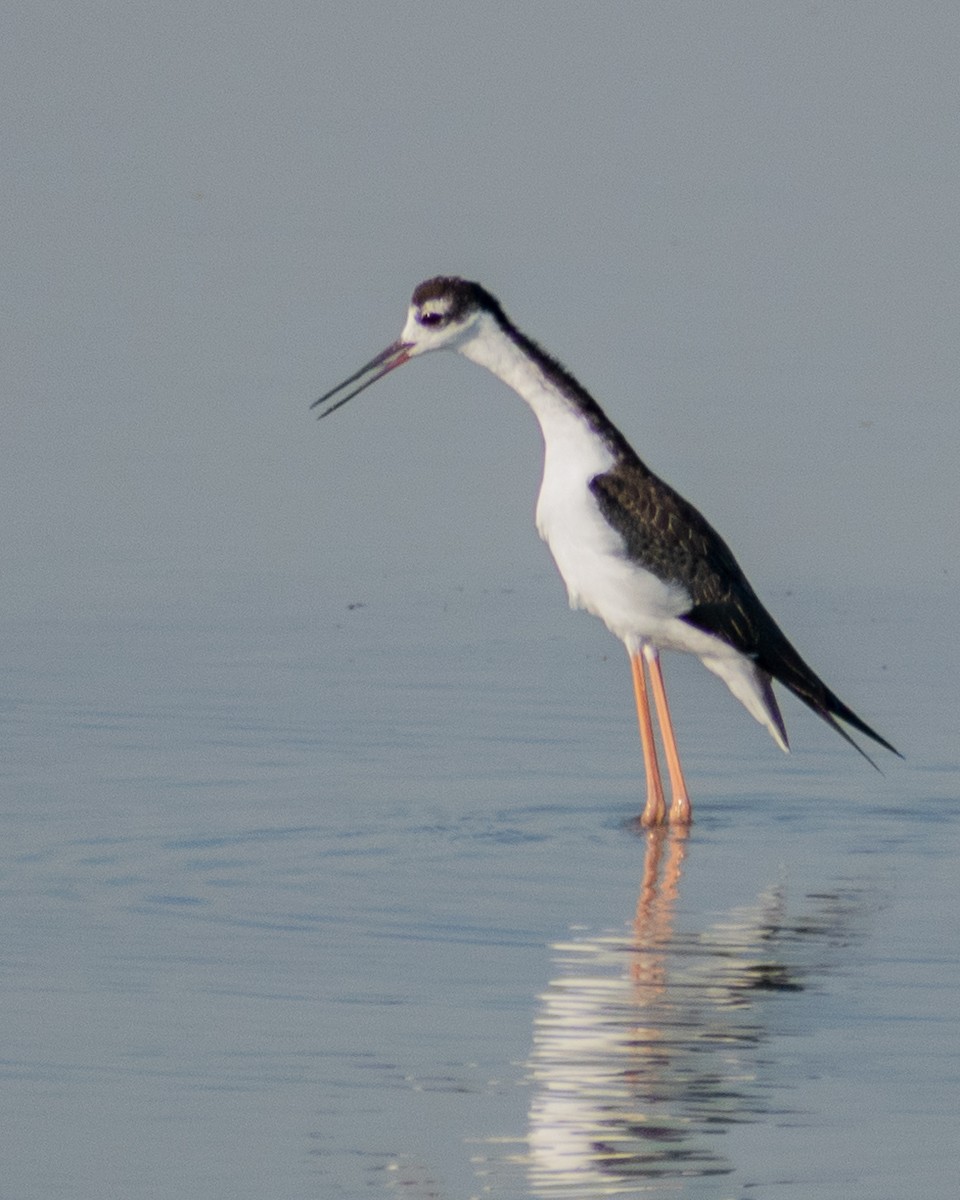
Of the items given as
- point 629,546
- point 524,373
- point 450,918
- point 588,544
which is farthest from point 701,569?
point 450,918

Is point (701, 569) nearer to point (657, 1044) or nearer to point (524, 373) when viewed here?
point (524, 373)

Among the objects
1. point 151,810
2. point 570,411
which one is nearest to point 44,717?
point 151,810

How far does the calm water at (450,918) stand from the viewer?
5875 millimetres

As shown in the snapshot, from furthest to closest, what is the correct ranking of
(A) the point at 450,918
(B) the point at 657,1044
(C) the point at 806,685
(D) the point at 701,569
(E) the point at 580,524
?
(C) the point at 806,685 → (D) the point at 701,569 → (E) the point at 580,524 → (A) the point at 450,918 → (B) the point at 657,1044

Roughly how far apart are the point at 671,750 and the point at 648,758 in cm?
11

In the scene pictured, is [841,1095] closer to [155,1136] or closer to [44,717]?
[155,1136]

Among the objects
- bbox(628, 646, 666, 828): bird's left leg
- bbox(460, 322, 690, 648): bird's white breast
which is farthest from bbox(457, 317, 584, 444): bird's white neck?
bbox(628, 646, 666, 828): bird's left leg

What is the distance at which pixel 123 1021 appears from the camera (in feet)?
22.2

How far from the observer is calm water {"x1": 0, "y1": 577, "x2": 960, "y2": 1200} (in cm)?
588

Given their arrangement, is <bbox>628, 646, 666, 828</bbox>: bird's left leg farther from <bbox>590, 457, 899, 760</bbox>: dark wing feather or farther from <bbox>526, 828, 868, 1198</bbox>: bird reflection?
<bbox>526, 828, 868, 1198</bbox>: bird reflection

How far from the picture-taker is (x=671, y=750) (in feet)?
33.3

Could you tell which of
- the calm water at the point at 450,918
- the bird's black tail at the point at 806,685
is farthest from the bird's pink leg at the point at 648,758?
the bird's black tail at the point at 806,685

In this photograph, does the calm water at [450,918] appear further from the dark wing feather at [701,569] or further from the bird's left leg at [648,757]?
the dark wing feather at [701,569]

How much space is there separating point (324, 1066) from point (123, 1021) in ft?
2.01
